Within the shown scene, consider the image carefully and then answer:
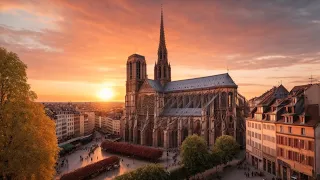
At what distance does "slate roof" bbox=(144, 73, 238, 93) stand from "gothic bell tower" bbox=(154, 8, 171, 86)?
2654 millimetres

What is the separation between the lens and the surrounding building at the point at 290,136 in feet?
131

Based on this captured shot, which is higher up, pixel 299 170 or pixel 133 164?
pixel 299 170

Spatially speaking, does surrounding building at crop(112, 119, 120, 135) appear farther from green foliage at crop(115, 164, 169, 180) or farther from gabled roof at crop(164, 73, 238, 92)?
green foliage at crop(115, 164, 169, 180)

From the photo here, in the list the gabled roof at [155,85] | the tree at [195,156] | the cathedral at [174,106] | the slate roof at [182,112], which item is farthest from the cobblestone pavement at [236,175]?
the gabled roof at [155,85]

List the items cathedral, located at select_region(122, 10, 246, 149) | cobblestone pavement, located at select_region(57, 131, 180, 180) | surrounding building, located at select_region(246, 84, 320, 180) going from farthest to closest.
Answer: cathedral, located at select_region(122, 10, 246, 149) < cobblestone pavement, located at select_region(57, 131, 180, 180) < surrounding building, located at select_region(246, 84, 320, 180)

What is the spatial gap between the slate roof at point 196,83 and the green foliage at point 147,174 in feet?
158

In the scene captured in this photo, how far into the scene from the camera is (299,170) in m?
41.9

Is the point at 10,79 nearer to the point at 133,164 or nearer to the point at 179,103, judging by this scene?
the point at 133,164

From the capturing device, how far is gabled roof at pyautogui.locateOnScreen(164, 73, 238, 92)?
3282 inches

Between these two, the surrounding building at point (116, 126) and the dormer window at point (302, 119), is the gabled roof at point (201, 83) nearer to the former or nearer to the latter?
the dormer window at point (302, 119)

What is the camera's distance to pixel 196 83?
9406 cm

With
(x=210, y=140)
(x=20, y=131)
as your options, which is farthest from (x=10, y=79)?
(x=210, y=140)

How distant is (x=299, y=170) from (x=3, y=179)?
3974 cm

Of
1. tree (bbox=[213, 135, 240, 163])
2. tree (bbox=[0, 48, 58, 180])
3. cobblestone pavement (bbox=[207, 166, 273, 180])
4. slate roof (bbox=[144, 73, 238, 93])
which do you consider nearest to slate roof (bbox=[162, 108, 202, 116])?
slate roof (bbox=[144, 73, 238, 93])
